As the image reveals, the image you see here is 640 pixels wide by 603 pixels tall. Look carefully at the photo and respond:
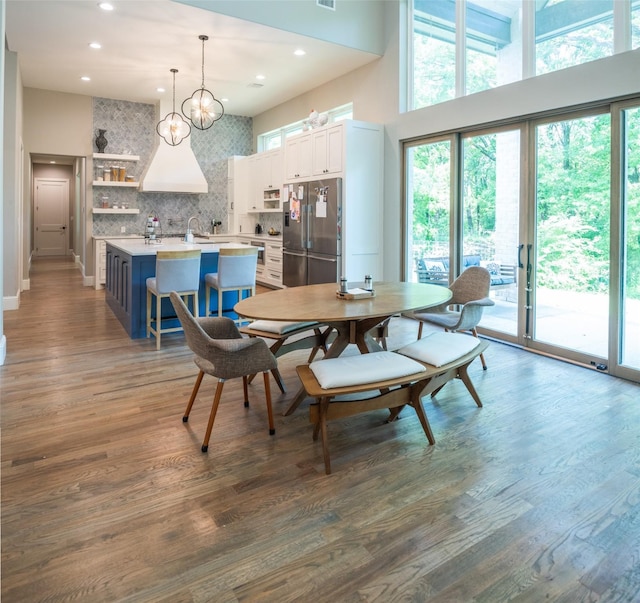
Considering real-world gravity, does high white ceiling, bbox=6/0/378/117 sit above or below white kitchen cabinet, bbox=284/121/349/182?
above

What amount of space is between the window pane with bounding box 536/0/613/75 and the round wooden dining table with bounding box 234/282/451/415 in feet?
7.80

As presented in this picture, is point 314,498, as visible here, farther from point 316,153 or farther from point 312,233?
point 316,153

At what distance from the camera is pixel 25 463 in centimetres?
245

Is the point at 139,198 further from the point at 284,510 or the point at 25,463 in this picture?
the point at 284,510

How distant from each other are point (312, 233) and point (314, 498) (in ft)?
15.8

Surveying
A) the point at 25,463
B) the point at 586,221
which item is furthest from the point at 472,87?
the point at 25,463

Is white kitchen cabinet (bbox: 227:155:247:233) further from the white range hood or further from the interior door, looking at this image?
the interior door

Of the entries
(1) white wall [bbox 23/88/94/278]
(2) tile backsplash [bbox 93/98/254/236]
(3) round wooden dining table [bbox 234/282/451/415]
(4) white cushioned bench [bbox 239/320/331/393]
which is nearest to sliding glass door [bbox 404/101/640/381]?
(3) round wooden dining table [bbox 234/282/451/415]

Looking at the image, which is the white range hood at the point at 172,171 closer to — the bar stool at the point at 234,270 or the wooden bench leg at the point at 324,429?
the bar stool at the point at 234,270

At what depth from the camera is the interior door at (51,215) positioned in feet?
47.2

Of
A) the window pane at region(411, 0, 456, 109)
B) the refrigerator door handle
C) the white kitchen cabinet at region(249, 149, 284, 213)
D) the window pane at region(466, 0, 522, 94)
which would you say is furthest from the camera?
the white kitchen cabinet at region(249, 149, 284, 213)

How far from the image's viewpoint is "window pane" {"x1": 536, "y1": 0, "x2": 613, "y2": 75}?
3.88 metres

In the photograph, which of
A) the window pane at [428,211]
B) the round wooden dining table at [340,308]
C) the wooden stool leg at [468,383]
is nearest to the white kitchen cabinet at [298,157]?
the window pane at [428,211]

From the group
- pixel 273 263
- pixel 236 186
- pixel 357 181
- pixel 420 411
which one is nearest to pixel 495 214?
pixel 357 181
